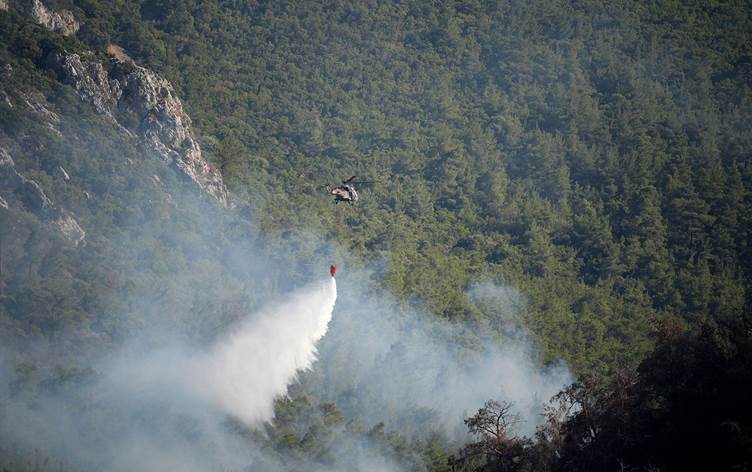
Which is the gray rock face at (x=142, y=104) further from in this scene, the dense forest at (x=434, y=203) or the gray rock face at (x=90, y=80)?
the dense forest at (x=434, y=203)

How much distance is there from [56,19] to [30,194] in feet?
94.6

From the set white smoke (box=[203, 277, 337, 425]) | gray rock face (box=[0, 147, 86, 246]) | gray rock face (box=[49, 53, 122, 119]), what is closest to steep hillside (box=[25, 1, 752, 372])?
white smoke (box=[203, 277, 337, 425])

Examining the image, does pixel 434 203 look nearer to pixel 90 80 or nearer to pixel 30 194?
pixel 90 80

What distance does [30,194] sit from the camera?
70.1 metres

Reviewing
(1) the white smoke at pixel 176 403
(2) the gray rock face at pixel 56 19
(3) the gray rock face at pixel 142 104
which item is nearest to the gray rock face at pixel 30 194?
(3) the gray rock face at pixel 142 104

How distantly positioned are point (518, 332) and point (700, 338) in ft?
133

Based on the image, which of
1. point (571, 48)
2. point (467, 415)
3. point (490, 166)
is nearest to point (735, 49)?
point (571, 48)

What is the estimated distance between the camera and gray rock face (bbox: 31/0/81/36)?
291ft

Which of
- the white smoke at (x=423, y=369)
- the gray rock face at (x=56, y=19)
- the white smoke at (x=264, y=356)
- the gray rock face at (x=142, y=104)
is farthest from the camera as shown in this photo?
the gray rock face at (x=56, y=19)

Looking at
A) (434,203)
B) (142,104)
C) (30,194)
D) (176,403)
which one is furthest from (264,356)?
(434,203)

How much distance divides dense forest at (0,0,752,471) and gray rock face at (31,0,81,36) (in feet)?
3.51

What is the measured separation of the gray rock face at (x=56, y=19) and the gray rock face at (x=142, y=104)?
1169cm

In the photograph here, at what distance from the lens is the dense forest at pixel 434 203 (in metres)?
49.1

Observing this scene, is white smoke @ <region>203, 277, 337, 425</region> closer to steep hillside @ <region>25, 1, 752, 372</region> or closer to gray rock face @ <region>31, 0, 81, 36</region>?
steep hillside @ <region>25, 1, 752, 372</region>
